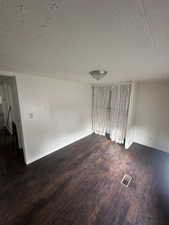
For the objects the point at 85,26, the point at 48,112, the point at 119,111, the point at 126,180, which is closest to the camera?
the point at 85,26

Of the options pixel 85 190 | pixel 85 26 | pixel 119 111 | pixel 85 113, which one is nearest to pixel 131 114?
pixel 119 111

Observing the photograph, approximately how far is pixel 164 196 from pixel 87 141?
2.27m

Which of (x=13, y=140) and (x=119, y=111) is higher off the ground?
(x=119, y=111)

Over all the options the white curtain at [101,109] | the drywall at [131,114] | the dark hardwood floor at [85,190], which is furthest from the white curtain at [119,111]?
the dark hardwood floor at [85,190]

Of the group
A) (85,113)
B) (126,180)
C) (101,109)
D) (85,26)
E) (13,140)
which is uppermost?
(85,26)

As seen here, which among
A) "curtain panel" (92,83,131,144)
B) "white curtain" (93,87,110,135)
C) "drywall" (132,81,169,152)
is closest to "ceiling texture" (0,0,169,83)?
"curtain panel" (92,83,131,144)

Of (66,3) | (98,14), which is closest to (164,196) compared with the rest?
(98,14)

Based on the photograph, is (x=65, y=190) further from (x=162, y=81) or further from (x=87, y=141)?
(x=162, y=81)

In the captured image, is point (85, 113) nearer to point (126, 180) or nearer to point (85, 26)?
point (126, 180)

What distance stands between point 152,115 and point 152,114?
0.03 meters

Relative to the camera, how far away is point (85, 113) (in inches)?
147

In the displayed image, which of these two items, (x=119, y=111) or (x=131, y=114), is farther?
(x=119, y=111)

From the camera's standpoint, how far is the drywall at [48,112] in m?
2.17

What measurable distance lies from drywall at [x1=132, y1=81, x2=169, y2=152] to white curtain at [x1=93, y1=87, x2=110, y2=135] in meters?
0.94
